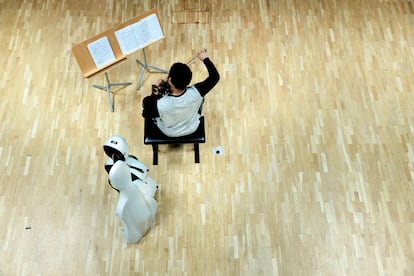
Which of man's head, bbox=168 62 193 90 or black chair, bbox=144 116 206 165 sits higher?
man's head, bbox=168 62 193 90

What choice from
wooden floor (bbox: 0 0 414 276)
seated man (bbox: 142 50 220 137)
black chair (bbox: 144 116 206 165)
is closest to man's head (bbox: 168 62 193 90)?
seated man (bbox: 142 50 220 137)

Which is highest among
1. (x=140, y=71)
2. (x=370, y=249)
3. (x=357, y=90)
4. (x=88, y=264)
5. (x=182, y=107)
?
(x=182, y=107)

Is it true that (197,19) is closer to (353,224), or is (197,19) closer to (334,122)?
(334,122)

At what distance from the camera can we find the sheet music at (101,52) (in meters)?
3.72

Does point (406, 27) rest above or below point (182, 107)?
below

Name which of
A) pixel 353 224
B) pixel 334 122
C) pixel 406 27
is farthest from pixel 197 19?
pixel 353 224

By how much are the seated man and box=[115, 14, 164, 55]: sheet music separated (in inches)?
31.6

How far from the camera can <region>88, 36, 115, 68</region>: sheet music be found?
3721mm

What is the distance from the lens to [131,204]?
309 centimetres

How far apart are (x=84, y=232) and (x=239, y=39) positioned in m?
2.79

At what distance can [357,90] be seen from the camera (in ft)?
14.8

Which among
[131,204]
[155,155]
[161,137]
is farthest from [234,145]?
[131,204]

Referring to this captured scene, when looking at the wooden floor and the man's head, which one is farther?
the wooden floor

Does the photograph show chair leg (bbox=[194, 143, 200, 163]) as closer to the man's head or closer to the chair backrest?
the chair backrest
